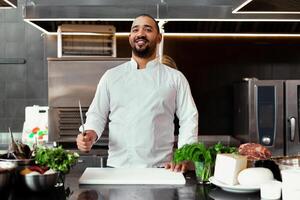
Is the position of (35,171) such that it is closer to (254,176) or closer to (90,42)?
(254,176)

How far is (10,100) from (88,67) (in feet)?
3.35

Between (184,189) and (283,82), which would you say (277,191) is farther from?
(283,82)

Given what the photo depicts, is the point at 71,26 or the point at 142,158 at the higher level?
the point at 71,26

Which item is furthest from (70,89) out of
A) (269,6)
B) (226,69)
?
(269,6)

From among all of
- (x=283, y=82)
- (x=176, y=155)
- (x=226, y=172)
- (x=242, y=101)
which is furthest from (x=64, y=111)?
(x=226, y=172)

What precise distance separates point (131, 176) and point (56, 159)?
15.7 inches

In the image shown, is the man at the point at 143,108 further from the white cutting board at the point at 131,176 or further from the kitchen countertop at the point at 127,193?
the kitchen countertop at the point at 127,193

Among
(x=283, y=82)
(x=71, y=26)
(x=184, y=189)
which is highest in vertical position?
(x=71, y=26)

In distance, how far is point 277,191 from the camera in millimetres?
1729

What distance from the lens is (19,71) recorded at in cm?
459

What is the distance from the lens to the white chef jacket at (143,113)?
2.79 metres

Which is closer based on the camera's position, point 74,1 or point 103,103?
point 103,103

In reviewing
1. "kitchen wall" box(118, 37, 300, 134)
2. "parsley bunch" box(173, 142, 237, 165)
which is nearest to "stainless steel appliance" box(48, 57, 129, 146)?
"kitchen wall" box(118, 37, 300, 134)

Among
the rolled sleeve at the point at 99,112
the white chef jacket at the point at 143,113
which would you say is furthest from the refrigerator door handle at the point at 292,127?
the rolled sleeve at the point at 99,112
